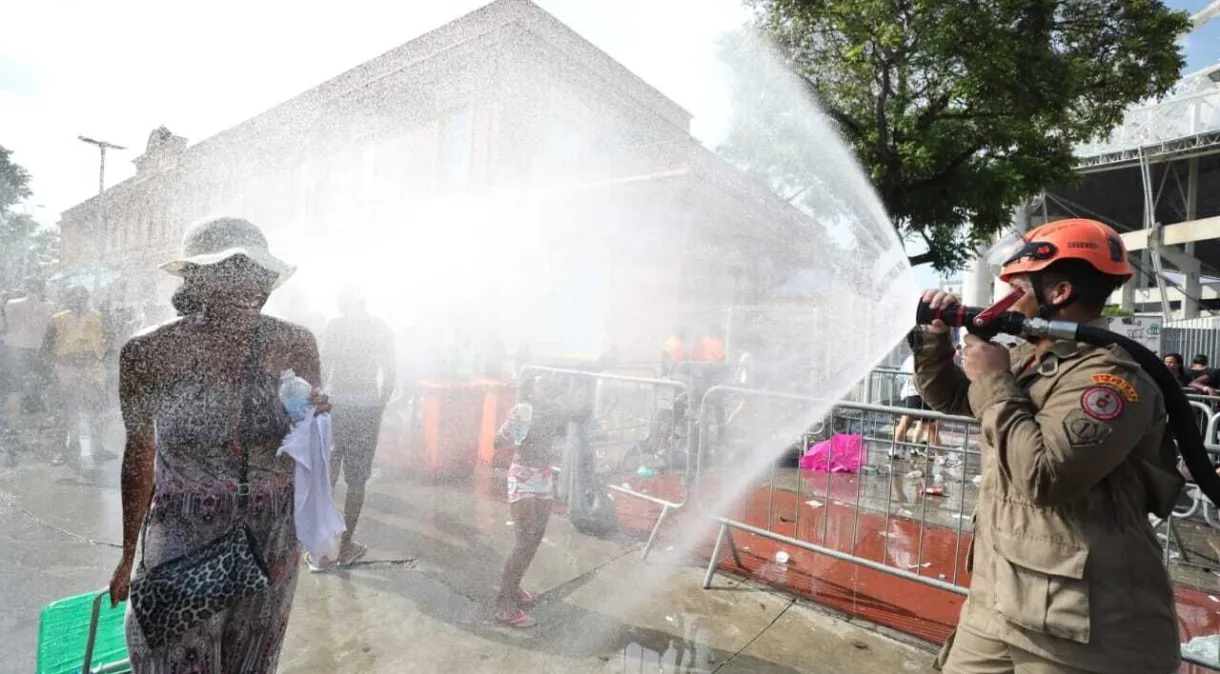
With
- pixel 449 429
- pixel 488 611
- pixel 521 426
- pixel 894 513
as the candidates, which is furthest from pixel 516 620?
pixel 894 513

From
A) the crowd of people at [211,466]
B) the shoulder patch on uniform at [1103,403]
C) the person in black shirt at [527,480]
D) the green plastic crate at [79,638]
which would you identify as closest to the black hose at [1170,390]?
the shoulder patch on uniform at [1103,403]

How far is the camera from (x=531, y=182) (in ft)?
44.6

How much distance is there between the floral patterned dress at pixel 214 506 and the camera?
1739mm

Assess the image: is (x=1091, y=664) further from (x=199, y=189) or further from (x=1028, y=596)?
(x=199, y=189)

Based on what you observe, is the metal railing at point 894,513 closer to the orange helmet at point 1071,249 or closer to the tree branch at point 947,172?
the orange helmet at point 1071,249

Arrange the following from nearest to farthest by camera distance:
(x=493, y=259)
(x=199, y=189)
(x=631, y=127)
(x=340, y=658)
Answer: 1. (x=340, y=658)
2. (x=493, y=259)
3. (x=631, y=127)
4. (x=199, y=189)

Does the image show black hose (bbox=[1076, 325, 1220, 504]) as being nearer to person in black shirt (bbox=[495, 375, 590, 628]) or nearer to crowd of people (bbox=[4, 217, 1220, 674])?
crowd of people (bbox=[4, 217, 1220, 674])

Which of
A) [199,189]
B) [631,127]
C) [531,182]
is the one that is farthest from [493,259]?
[199,189]

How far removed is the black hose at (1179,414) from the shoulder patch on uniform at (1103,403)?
124mm

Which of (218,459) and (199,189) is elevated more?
(199,189)

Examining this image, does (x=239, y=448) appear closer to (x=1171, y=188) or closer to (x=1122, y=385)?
(x=1122, y=385)

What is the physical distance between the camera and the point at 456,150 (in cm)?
1363

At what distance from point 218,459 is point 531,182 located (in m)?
12.3

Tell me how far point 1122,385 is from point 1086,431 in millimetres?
153
